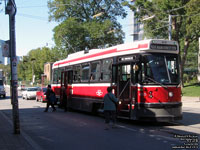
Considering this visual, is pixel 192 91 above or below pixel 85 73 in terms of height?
below

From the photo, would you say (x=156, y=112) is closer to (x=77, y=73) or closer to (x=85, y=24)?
(x=77, y=73)

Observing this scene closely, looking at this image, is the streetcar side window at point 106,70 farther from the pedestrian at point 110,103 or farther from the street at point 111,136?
the pedestrian at point 110,103

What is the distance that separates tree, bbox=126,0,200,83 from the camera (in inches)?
1253

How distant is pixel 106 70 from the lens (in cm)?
1394

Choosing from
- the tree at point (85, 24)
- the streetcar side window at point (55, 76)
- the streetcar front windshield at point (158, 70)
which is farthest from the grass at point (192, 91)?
the streetcar front windshield at point (158, 70)

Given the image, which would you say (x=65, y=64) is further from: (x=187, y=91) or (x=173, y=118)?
(x=187, y=91)

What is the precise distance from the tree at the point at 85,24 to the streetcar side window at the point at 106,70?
27993 mm

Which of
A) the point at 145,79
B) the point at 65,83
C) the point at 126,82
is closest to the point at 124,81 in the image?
the point at 126,82

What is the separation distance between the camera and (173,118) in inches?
452

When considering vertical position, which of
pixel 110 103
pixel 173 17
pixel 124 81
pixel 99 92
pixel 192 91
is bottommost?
pixel 192 91

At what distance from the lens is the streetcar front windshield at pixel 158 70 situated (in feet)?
37.9

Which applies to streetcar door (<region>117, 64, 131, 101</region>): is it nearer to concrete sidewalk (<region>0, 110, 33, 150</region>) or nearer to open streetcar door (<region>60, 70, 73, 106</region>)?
concrete sidewalk (<region>0, 110, 33, 150</region>)

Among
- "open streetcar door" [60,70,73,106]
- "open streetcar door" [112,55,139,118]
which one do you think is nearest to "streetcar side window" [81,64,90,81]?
"open streetcar door" [60,70,73,106]

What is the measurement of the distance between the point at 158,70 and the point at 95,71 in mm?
4341
